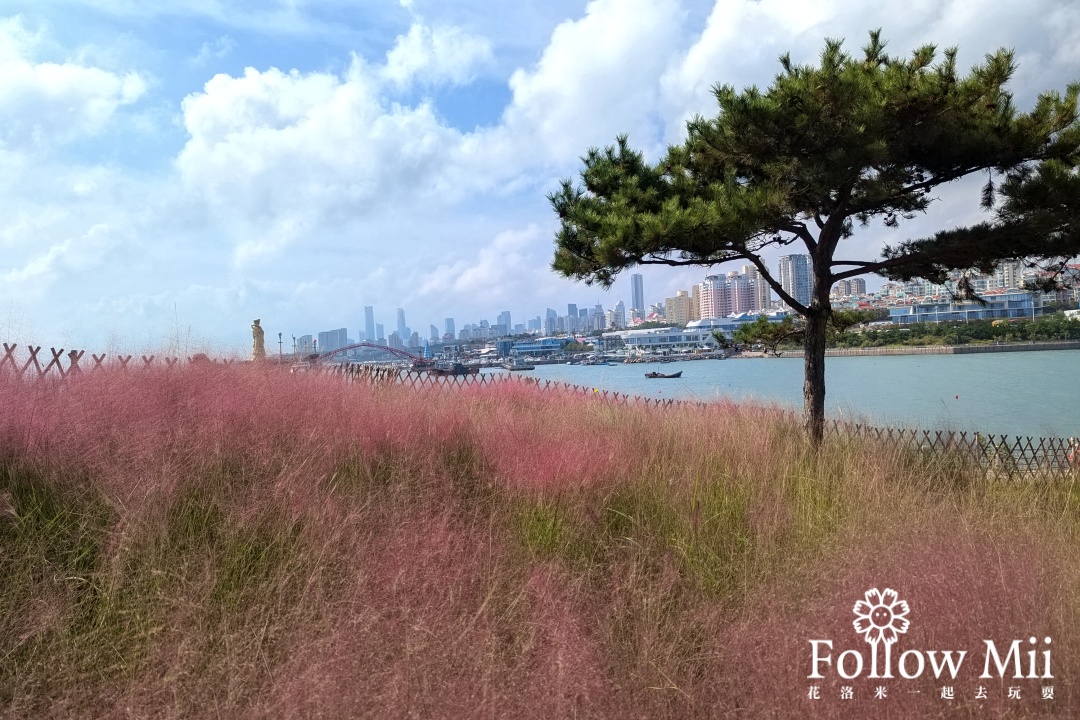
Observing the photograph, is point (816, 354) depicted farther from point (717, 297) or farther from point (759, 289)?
point (717, 297)

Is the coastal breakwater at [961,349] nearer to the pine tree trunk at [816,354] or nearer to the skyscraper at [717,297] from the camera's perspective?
the skyscraper at [717,297]

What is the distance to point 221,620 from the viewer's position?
2770mm

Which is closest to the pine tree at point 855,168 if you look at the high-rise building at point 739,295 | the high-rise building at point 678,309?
the high-rise building at point 739,295

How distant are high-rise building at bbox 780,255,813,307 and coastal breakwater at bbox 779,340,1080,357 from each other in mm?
33386

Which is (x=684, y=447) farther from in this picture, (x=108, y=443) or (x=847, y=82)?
(x=108, y=443)

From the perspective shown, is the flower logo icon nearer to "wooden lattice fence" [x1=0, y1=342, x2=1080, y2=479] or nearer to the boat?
"wooden lattice fence" [x1=0, y1=342, x2=1080, y2=479]

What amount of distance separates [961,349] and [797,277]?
3938 cm

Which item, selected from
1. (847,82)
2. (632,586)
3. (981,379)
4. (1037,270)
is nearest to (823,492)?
(632,586)

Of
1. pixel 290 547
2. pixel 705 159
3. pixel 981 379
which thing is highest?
pixel 705 159

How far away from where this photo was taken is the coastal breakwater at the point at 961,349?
39.0m

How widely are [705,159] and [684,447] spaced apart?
3591 millimetres

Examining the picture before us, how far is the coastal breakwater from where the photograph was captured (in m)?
39.0

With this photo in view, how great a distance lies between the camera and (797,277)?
26.8ft

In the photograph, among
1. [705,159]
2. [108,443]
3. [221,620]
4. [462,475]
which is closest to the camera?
[221,620]
